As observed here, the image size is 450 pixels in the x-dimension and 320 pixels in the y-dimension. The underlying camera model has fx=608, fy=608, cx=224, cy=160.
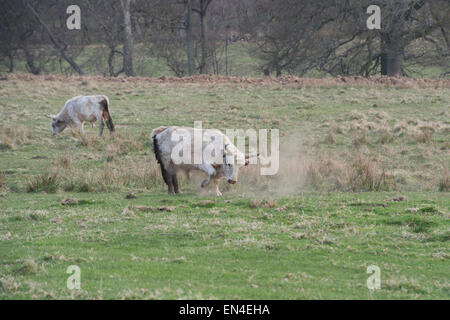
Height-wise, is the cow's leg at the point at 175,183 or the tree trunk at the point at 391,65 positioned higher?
the tree trunk at the point at 391,65

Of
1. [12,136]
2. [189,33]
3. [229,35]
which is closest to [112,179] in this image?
[12,136]

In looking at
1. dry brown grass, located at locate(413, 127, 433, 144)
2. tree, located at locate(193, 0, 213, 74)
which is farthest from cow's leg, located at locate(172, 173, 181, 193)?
tree, located at locate(193, 0, 213, 74)

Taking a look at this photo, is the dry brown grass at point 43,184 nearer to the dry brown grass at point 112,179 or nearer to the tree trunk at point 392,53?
the dry brown grass at point 112,179

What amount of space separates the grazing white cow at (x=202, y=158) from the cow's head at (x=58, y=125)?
8225 millimetres

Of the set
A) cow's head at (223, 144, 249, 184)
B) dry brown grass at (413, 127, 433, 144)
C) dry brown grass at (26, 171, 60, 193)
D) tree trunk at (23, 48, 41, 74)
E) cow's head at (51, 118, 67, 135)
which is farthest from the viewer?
tree trunk at (23, 48, 41, 74)

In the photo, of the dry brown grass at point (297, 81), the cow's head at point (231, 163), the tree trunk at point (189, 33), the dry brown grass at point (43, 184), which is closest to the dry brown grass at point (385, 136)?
Answer: the cow's head at point (231, 163)

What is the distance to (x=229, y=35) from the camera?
2100 inches

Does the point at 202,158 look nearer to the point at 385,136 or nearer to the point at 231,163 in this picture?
the point at 231,163

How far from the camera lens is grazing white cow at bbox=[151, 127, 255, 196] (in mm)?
12469

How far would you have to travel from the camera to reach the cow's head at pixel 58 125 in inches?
797

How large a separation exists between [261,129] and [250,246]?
11.7 m

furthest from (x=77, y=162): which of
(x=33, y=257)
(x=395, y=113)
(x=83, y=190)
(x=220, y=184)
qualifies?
(x=395, y=113)

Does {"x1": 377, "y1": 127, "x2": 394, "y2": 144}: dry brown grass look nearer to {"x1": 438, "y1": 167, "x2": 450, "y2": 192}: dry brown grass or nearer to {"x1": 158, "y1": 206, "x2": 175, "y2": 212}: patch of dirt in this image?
{"x1": 438, "y1": 167, "x2": 450, "y2": 192}: dry brown grass

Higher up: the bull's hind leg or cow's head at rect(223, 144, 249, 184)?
cow's head at rect(223, 144, 249, 184)
